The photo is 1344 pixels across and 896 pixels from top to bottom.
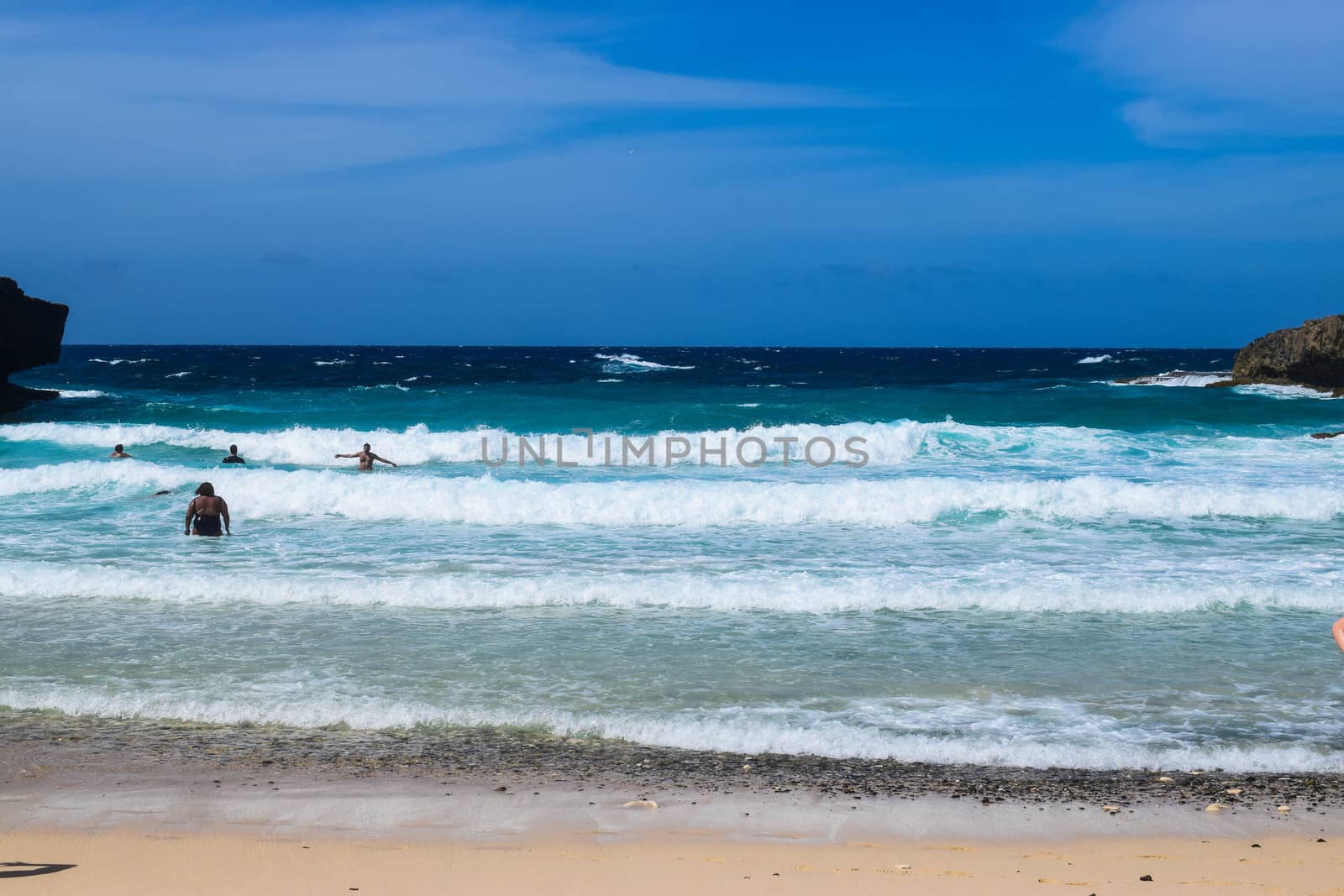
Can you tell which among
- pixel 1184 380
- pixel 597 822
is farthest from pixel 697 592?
pixel 1184 380

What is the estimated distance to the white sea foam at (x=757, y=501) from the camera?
1354 centimetres

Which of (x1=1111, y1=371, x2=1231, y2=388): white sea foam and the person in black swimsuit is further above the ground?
(x1=1111, y1=371, x2=1231, y2=388): white sea foam

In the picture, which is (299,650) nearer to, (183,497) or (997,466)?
(183,497)

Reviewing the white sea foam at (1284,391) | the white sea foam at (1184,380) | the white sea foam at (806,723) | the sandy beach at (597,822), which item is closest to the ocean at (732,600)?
the white sea foam at (806,723)

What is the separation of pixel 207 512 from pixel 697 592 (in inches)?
269

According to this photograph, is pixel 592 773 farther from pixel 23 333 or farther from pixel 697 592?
pixel 23 333

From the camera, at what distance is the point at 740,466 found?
19.4 metres

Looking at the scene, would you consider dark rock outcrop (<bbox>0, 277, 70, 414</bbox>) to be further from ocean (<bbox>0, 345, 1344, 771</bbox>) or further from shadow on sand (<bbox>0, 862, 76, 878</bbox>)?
shadow on sand (<bbox>0, 862, 76, 878</bbox>)

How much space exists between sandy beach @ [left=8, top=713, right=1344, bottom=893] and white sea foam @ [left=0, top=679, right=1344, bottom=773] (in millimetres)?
184

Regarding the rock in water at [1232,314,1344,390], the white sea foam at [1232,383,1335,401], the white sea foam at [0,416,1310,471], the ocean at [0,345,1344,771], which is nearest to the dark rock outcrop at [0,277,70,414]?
the white sea foam at [0,416,1310,471]

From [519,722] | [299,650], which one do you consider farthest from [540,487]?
[519,722]

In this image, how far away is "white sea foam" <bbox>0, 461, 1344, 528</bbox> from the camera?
13.5 meters

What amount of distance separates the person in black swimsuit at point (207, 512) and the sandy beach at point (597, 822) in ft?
22.3

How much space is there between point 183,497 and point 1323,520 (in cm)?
1632
